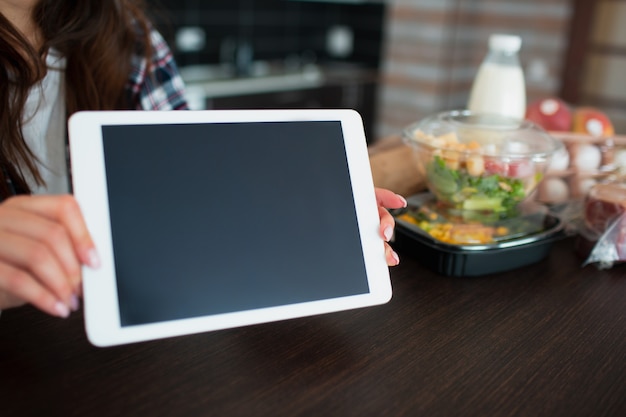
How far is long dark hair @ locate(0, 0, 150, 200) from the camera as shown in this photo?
78cm

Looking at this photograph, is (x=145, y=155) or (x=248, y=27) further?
(x=248, y=27)

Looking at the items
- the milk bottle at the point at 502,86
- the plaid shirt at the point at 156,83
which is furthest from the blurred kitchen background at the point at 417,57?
the milk bottle at the point at 502,86

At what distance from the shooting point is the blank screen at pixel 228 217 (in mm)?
493

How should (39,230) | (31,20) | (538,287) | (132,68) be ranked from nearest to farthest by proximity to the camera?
(39,230) < (538,287) < (31,20) < (132,68)

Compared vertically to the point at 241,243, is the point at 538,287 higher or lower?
lower

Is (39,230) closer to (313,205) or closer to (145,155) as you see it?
(145,155)

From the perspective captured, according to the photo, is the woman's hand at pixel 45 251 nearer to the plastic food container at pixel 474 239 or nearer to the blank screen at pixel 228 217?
the blank screen at pixel 228 217

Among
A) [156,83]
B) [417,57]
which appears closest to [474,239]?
[156,83]

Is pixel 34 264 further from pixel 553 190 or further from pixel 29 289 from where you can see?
pixel 553 190

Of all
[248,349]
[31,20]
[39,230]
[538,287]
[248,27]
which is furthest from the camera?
[248,27]

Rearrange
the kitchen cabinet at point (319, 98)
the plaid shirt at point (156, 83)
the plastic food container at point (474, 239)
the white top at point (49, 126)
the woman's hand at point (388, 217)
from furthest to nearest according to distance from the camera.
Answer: the kitchen cabinet at point (319, 98), the plaid shirt at point (156, 83), the white top at point (49, 126), the plastic food container at point (474, 239), the woman's hand at point (388, 217)

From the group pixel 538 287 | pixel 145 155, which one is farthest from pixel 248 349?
pixel 538 287

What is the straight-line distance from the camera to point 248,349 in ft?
1.79

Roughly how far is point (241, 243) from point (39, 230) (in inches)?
6.7
